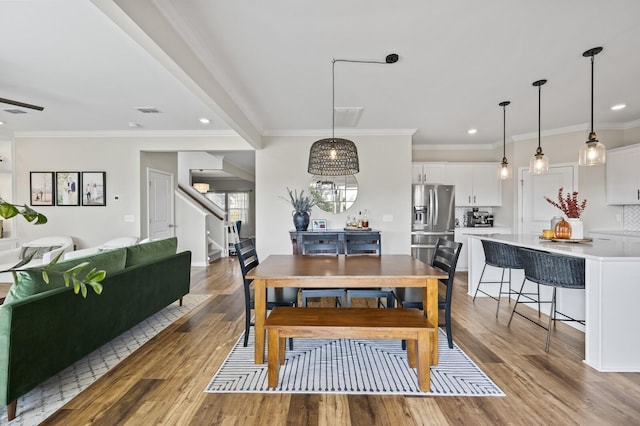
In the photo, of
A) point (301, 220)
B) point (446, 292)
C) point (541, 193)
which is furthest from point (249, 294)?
point (541, 193)

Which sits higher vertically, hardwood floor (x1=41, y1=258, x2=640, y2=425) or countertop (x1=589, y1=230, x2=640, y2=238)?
countertop (x1=589, y1=230, x2=640, y2=238)

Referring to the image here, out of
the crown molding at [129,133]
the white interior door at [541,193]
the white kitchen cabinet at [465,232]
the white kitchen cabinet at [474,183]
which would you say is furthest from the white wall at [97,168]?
the white interior door at [541,193]

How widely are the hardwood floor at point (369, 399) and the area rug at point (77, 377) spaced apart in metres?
0.08

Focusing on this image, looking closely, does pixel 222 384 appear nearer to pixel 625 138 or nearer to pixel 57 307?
pixel 57 307

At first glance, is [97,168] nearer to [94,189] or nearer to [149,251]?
[94,189]

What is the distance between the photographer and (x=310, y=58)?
2.80 m

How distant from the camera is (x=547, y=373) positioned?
7.44 feet

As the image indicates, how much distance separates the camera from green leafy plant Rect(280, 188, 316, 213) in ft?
16.3

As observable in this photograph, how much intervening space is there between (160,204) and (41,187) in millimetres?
1842

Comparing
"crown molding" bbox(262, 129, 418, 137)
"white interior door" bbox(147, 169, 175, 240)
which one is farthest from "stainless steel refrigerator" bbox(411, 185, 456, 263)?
"white interior door" bbox(147, 169, 175, 240)

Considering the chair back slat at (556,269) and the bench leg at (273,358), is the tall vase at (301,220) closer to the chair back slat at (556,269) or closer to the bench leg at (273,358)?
the bench leg at (273,358)

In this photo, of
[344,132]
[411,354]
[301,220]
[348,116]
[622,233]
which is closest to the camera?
[411,354]

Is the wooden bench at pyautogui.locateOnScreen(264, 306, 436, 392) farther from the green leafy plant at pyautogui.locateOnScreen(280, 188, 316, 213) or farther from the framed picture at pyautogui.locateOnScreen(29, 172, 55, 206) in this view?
the framed picture at pyautogui.locateOnScreen(29, 172, 55, 206)

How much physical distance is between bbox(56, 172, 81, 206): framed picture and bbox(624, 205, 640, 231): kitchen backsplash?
353 inches
